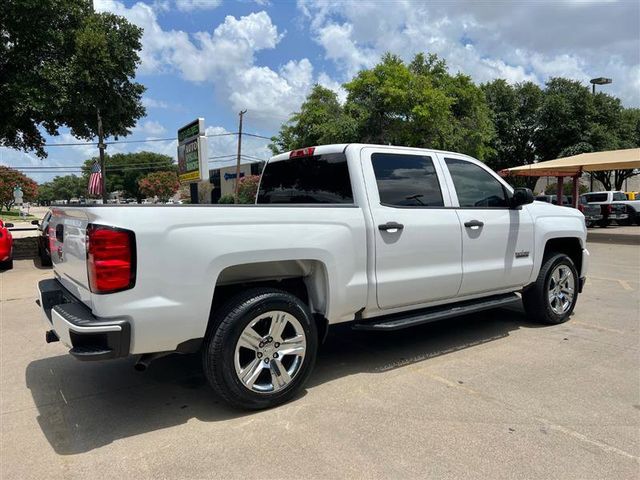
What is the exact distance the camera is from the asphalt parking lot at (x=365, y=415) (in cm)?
301

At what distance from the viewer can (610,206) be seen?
24875mm

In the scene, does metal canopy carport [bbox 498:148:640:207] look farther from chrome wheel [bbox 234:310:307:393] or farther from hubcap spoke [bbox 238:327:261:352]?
hubcap spoke [bbox 238:327:261:352]

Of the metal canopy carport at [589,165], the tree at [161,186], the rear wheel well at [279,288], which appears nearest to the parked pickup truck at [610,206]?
the metal canopy carport at [589,165]

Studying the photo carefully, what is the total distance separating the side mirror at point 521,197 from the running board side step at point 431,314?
100cm

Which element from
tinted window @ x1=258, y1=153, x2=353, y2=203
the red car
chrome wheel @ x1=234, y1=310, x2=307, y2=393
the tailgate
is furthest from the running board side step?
the red car

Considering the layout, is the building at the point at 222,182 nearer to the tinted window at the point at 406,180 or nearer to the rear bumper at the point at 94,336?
the tinted window at the point at 406,180

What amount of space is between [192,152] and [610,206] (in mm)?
20359

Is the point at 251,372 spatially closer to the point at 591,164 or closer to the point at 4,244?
the point at 4,244

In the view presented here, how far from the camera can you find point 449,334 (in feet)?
18.6

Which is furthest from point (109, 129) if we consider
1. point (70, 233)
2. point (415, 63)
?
point (415, 63)

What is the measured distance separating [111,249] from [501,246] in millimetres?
3775

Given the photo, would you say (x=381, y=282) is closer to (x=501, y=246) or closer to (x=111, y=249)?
(x=501, y=246)

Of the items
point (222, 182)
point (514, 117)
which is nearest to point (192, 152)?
point (514, 117)

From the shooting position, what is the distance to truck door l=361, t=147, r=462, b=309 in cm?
428
